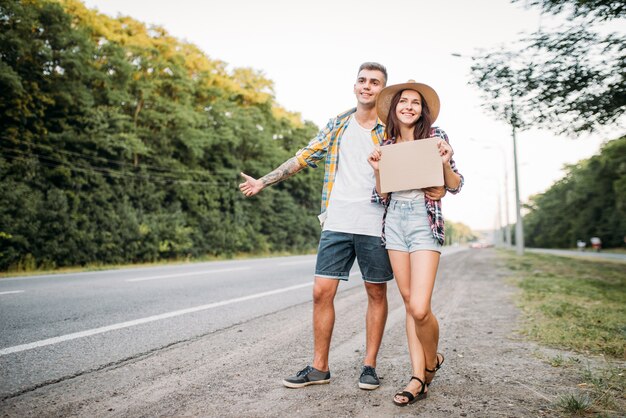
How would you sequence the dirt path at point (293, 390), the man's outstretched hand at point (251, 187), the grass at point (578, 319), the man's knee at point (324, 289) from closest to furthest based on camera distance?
the dirt path at point (293, 390)
the man's knee at point (324, 289)
the man's outstretched hand at point (251, 187)
the grass at point (578, 319)

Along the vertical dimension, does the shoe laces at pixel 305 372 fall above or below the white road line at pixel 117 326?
above

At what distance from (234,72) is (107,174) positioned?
14117 millimetres

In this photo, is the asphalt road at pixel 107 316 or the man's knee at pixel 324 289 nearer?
the man's knee at pixel 324 289

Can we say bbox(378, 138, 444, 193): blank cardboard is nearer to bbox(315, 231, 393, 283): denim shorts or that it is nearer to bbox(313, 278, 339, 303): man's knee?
bbox(315, 231, 393, 283): denim shorts

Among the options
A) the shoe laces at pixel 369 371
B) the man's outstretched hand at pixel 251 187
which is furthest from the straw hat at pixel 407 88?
the shoe laces at pixel 369 371

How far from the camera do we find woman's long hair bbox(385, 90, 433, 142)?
308 centimetres

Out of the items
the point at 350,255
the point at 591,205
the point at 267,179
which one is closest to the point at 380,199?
the point at 350,255

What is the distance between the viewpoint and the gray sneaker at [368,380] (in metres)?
2.97

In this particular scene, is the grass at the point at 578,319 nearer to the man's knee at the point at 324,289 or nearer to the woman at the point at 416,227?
the woman at the point at 416,227

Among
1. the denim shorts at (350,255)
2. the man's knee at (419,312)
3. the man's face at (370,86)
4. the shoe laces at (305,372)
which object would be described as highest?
the man's face at (370,86)

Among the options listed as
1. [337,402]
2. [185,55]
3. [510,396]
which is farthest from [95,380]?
[185,55]

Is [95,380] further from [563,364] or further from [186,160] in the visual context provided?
[186,160]

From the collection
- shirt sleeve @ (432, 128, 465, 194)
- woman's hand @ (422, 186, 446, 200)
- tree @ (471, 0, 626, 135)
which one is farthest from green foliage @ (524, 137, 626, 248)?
woman's hand @ (422, 186, 446, 200)

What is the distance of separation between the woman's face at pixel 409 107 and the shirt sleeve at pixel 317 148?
56cm
